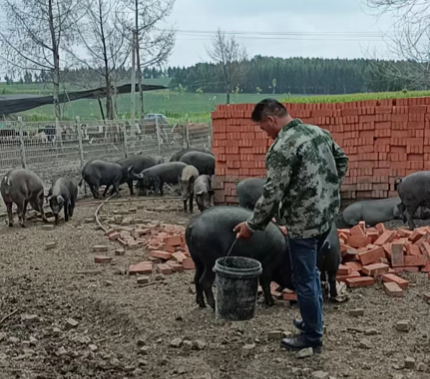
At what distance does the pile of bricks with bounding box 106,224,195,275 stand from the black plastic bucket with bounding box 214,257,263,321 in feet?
7.36

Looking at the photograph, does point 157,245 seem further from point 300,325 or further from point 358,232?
point 300,325

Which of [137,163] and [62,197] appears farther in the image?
[137,163]

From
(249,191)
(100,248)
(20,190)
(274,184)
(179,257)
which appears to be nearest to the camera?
(274,184)

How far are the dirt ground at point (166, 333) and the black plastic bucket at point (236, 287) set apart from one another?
8.8 inches

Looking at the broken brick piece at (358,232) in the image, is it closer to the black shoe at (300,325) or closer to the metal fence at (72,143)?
the black shoe at (300,325)

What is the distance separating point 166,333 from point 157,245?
3197 mm

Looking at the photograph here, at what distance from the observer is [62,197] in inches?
444

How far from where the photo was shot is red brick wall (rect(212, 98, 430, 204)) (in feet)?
38.1

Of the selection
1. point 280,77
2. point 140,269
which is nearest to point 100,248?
point 140,269

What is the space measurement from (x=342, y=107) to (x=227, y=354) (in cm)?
812

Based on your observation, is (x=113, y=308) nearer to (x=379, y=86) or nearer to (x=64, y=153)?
(x=64, y=153)

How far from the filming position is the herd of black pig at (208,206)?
589 cm

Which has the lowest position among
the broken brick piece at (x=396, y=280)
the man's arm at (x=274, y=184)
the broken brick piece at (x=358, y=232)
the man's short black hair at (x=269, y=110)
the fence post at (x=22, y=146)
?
the broken brick piece at (x=396, y=280)

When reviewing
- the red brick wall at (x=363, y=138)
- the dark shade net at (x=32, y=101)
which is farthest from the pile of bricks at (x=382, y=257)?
the dark shade net at (x=32, y=101)
